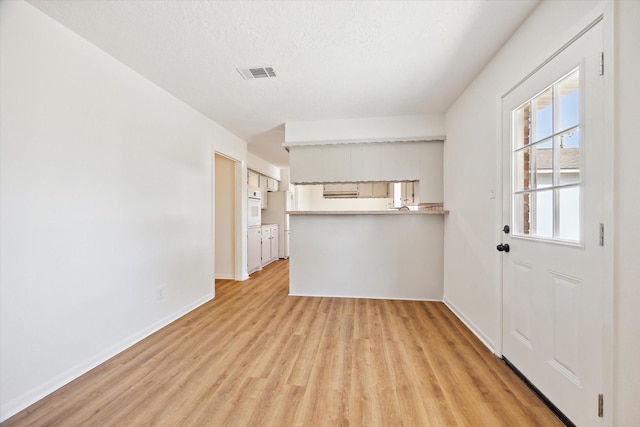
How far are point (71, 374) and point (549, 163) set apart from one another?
3419 millimetres

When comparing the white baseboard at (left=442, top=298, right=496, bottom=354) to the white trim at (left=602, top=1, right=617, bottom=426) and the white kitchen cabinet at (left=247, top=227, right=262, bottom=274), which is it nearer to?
the white trim at (left=602, top=1, right=617, bottom=426)

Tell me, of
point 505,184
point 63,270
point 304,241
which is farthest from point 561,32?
point 63,270

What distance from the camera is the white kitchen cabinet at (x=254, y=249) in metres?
4.94

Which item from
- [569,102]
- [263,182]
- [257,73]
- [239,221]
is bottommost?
[239,221]

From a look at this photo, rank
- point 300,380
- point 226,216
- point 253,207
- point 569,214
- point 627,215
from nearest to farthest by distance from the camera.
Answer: point 627,215, point 569,214, point 300,380, point 226,216, point 253,207

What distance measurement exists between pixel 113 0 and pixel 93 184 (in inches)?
48.7

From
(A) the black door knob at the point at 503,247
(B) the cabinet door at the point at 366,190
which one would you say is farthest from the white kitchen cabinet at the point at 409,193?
(A) the black door knob at the point at 503,247

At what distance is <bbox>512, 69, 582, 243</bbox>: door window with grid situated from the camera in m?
1.37

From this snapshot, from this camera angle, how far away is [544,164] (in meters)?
1.58

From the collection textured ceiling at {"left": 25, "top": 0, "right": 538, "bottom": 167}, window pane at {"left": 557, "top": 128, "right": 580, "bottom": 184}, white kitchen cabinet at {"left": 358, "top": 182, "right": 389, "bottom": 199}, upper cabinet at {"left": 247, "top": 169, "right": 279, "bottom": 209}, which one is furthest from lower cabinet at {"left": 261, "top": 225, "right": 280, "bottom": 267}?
window pane at {"left": 557, "top": 128, "right": 580, "bottom": 184}

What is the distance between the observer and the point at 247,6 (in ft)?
5.37

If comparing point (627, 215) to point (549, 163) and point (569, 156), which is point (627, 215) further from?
point (549, 163)

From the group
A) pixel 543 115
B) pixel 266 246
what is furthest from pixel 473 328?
pixel 266 246

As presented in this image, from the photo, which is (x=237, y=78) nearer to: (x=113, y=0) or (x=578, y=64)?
(x=113, y=0)
